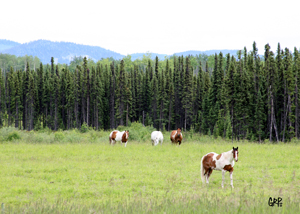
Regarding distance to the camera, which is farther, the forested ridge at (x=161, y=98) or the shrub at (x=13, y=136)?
→ the forested ridge at (x=161, y=98)

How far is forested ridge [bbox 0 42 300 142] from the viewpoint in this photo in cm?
5969

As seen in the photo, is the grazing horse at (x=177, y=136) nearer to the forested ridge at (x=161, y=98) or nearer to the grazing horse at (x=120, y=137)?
the grazing horse at (x=120, y=137)

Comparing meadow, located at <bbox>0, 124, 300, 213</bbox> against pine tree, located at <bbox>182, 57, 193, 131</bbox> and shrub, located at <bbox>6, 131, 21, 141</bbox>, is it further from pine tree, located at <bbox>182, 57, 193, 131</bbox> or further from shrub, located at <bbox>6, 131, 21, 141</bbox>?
pine tree, located at <bbox>182, 57, 193, 131</bbox>

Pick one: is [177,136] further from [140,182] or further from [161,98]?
[161,98]

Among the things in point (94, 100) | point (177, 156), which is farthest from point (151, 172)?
point (94, 100)

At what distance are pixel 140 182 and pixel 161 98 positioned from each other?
72244mm

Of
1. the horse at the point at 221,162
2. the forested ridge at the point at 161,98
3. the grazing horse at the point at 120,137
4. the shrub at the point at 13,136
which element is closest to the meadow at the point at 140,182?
the horse at the point at 221,162

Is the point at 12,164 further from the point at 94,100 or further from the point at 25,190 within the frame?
the point at 94,100

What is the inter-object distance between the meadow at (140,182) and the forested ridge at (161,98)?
1391 inches

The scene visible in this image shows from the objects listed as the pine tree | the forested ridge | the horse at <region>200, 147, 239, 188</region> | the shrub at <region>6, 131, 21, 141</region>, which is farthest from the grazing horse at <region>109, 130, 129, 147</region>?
the pine tree

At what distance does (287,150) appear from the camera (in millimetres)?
24469

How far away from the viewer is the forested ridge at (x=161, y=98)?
59.7m

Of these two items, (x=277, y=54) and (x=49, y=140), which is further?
(x=277, y=54)

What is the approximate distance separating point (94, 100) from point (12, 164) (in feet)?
224
